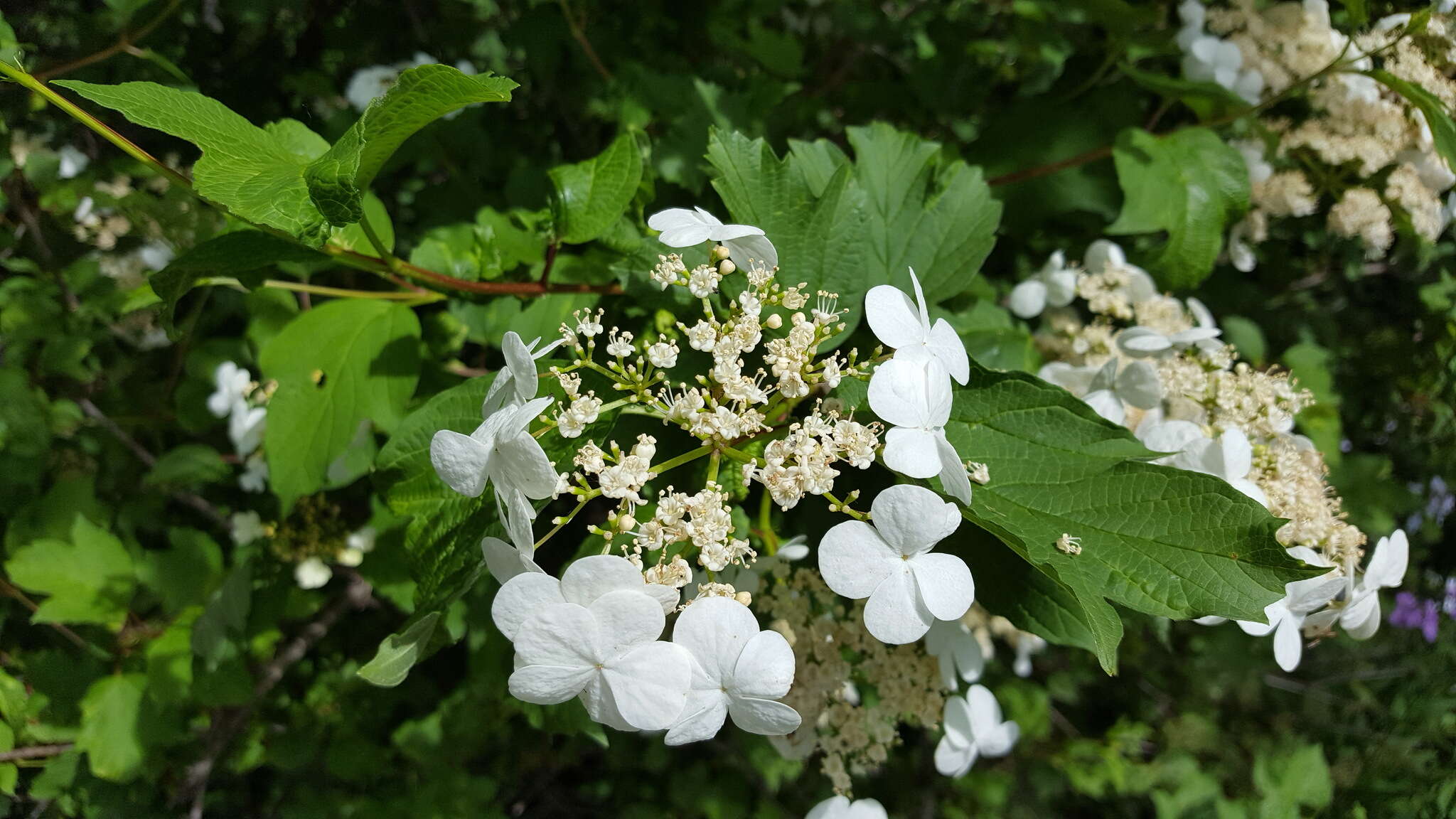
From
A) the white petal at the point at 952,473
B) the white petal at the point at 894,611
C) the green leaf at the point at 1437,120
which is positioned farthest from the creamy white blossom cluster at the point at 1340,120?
the white petal at the point at 894,611

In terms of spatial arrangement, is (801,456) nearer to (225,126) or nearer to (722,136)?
(722,136)

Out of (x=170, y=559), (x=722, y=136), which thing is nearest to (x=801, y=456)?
(x=722, y=136)

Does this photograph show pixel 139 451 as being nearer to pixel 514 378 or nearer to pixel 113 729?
pixel 113 729

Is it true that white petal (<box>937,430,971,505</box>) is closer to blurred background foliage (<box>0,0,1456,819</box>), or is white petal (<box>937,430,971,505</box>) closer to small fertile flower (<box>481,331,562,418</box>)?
small fertile flower (<box>481,331,562,418</box>)

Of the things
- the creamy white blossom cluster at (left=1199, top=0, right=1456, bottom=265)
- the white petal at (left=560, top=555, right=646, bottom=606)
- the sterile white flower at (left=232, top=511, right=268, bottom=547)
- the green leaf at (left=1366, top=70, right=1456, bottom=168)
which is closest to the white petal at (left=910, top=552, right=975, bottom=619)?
the white petal at (left=560, top=555, right=646, bottom=606)

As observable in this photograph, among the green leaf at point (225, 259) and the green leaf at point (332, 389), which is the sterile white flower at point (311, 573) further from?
the green leaf at point (225, 259)

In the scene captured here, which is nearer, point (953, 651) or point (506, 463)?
point (506, 463)

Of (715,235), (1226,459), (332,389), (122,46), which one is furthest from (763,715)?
(122,46)
